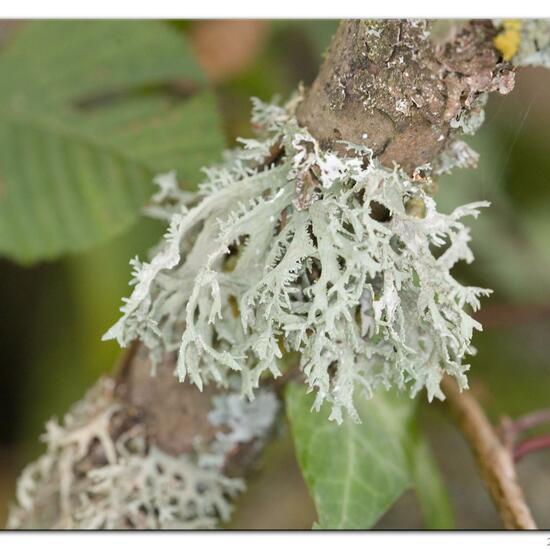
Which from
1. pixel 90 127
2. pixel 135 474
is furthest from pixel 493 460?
pixel 90 127

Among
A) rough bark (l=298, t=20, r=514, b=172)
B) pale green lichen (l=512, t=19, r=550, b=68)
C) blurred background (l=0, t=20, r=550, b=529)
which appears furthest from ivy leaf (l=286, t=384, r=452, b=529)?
pale green lichen (l=512, t=19, r=550, b=68)

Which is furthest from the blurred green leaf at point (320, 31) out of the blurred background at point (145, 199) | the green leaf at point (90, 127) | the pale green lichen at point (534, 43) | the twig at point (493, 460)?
the pale green lichen at point (534, 43)

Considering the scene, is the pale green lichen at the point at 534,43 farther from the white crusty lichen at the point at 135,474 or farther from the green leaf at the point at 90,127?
the green leaf at the point at 90,127

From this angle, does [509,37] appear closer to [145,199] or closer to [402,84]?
[402,84]

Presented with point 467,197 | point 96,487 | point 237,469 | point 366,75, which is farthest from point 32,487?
point 467,197

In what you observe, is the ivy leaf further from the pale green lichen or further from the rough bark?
the pale green lichen

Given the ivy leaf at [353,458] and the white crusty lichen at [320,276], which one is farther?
the ivy leaf at [353,458]
